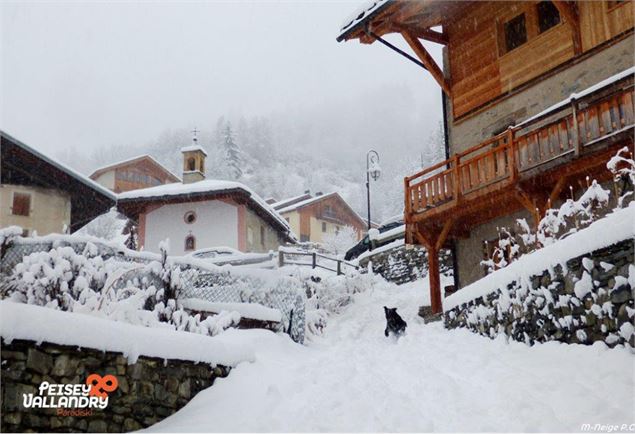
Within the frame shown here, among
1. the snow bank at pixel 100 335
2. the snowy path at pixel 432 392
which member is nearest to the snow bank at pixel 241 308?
the snowy path at pixel 432 392

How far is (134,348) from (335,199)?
1964 inches

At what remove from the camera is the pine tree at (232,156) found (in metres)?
73.1

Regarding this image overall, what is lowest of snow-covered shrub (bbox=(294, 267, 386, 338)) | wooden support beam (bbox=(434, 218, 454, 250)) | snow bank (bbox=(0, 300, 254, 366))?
snow bank (bbox=(0, 300, 254, 366))

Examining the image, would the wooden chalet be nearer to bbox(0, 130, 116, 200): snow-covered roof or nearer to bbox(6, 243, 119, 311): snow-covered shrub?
bbox(6, 243, 119, 311): snow-covered shrub

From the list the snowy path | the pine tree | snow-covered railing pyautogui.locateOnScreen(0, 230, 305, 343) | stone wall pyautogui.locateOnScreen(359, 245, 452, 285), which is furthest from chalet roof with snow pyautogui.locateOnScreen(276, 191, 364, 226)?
the snowy path

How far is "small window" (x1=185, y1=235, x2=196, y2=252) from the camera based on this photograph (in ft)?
88.6

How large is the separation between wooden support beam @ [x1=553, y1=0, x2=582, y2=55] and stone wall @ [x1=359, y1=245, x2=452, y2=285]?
9.34m

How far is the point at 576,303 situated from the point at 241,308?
5681 millimetres

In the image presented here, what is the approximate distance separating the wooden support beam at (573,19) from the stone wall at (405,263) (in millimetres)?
9344

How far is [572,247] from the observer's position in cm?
589

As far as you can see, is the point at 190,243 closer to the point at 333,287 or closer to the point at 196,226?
the point at 196,226

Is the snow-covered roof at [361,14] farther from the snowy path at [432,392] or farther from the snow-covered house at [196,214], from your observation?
the snow-covered house at [196,214]

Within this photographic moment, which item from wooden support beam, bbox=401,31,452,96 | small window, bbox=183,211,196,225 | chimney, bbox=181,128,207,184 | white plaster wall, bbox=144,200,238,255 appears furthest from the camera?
chimney, bbox=181,128,207,184

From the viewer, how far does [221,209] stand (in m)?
26.9
